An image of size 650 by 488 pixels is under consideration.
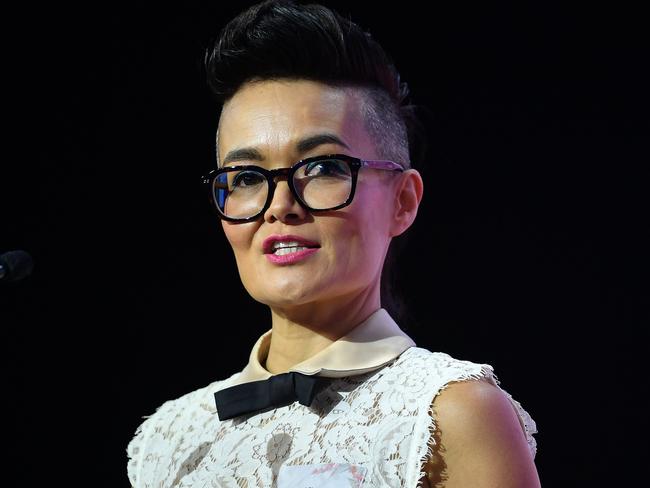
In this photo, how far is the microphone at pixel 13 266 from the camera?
1.63 metres

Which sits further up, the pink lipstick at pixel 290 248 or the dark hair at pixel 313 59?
the dark hair at pixel 313 59

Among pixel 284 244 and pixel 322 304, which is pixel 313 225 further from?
pixel 322 304

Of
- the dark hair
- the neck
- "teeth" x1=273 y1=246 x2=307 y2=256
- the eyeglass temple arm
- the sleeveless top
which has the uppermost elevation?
the dark hair

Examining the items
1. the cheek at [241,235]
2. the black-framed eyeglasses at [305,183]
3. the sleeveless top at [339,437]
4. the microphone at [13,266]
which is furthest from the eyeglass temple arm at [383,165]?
the microphone at [13,266]

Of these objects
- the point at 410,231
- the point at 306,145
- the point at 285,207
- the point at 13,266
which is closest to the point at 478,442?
the point at 285,207

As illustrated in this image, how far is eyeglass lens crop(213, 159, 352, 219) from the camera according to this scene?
204 cm

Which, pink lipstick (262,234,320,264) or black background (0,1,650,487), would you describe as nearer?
pink lipstick (262,234,320,264)

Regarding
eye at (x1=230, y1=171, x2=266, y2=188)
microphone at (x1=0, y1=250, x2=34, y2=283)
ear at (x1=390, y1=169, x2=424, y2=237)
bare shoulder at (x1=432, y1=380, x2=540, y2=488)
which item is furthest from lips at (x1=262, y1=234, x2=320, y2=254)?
microphone at (x1=0, y1=250, x2=34, y2=283)

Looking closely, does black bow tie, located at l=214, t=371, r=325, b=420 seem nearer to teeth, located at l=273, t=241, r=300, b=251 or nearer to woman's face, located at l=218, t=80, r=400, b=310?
woman's face, located at l=218, t=80, r=400, b=310

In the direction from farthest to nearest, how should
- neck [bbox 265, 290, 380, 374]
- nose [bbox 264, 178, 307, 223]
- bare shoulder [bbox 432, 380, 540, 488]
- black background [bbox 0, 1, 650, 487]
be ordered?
black background [bbox 0, 1, 650, 487] < neck [bbox 265, 290, 380, 374] < nose [bbox 264, 178, 307, 223] < bare shoulder [bbox 432, 380, 540, 488]

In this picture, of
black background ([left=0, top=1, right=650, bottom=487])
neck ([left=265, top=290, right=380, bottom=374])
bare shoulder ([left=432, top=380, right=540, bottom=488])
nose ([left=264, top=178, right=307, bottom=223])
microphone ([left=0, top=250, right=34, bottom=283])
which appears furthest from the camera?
black background ([left=0, top=1, right=650, bottom=487])

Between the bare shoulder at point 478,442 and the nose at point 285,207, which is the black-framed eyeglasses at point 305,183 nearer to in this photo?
the nose at point 285,207

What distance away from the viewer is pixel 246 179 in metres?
2.13

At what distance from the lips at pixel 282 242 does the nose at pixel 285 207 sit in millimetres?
38
